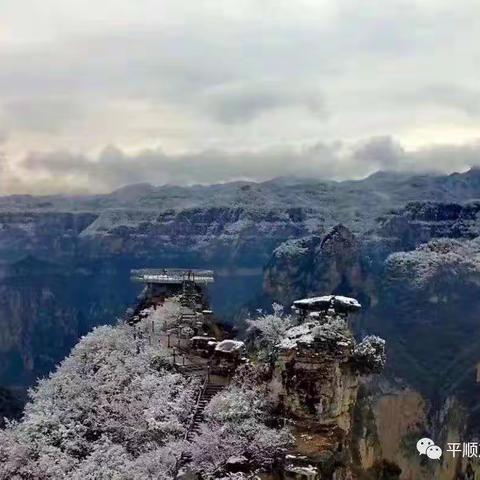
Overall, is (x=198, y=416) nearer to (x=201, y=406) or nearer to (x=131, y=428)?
(x=201, y=406)

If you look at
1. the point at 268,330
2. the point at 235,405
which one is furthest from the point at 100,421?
the point at 268,330

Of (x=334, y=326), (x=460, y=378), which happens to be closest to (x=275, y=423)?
(x=334, y=326)

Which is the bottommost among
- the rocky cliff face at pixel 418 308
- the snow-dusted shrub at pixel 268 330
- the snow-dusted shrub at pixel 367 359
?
the rocky cliff face at pixel 418 308

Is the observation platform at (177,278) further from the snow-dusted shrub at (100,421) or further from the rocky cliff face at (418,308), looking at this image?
the rocky cliff face at (418,308)

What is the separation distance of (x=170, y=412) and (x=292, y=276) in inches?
4216

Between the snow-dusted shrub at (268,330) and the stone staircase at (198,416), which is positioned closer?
the stone staircase at (198,416)

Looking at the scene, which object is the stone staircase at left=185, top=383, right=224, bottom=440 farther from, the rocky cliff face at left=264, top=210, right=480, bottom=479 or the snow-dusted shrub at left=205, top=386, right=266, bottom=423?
the rocky cliff face at left=264, top=210, right=480, bottom=479

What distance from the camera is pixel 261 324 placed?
63688 millimetres

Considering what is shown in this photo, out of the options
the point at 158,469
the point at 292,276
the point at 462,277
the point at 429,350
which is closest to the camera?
the point at 158,469

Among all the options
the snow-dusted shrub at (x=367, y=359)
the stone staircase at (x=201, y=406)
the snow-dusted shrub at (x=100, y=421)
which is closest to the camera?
the snow-dusted shrub at (x=100, y=421)

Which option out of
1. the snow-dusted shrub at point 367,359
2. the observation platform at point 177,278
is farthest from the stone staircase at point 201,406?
the observation platform at point 177,278

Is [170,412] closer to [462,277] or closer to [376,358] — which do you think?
[376,358]

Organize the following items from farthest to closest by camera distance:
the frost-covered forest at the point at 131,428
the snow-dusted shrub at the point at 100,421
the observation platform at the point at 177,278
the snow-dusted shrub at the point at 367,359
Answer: the observation platform at the point at 177,278, the snow-dusted shrub at the point at 367,359, the snow-dusted shrub at the point at 100,421, the frost-covered forest at the point at 131,428

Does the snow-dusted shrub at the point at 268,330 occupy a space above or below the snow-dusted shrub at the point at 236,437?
above
